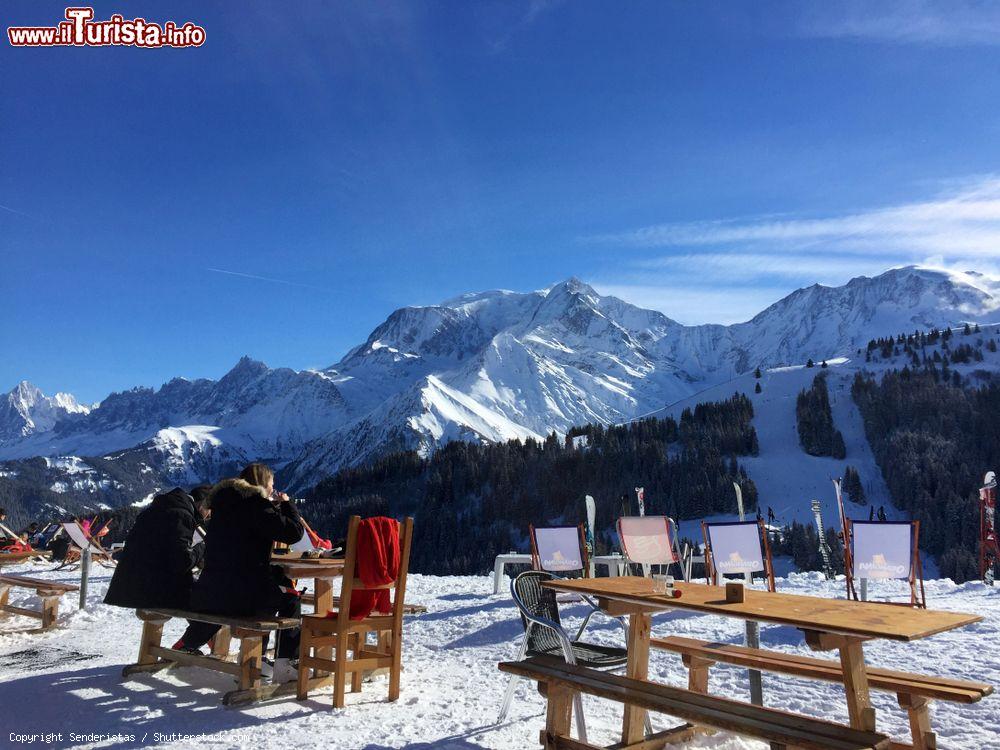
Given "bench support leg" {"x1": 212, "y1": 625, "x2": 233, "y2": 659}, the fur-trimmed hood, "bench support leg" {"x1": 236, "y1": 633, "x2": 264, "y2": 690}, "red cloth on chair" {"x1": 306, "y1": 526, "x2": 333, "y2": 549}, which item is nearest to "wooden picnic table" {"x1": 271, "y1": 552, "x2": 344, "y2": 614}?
"bench support leg" {"x1": 236, "y1": 633, "x2": 264, "y2": 690}

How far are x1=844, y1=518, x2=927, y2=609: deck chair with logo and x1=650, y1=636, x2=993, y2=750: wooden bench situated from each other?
5411mm

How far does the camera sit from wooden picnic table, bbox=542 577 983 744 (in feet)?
11.8

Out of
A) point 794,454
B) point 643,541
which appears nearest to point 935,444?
point 794,454

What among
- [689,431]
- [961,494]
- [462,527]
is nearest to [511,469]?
[462,527]

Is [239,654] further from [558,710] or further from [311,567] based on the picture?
[558,710]

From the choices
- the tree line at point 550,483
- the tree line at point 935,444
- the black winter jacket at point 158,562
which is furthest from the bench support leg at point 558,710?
the tree line at point 550,483

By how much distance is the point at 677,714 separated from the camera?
3.83 meters

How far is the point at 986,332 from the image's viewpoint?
12794 cm

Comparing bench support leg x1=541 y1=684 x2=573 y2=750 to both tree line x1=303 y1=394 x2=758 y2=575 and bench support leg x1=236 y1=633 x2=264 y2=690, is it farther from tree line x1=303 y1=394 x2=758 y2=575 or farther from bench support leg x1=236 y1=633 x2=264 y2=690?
tree line x1=303 y1=394 x2=758 y2=575

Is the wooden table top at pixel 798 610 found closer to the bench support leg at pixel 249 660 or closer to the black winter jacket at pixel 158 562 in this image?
the bench support leg at pixel 249 660

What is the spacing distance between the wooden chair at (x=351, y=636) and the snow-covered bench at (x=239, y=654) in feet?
0.60

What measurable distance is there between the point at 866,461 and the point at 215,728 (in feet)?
366

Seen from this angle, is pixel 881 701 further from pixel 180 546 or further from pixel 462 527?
pixel 462 527

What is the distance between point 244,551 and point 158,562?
119 cm
